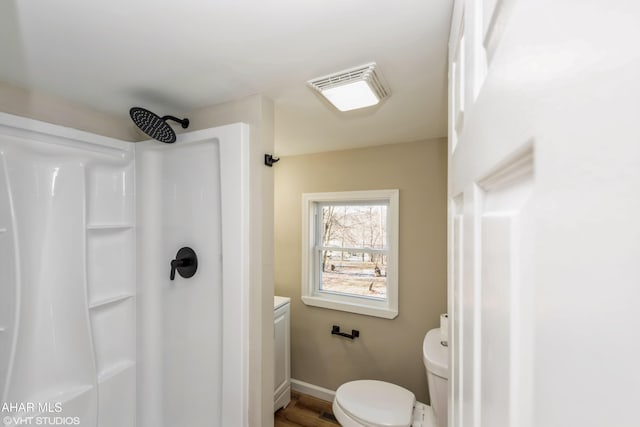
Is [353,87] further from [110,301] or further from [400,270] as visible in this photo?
[110,301]

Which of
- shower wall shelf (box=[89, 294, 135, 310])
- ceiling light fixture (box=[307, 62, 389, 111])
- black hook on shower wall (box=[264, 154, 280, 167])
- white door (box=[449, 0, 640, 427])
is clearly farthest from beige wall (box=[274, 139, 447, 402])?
white door (box=[449, 0, 640, 427])

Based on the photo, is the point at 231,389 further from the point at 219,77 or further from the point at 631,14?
the point at 631,14

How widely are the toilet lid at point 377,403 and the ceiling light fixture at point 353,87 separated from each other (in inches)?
64.0

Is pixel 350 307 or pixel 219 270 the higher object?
pixel 219 270

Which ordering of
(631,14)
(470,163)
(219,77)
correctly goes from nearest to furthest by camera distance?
(631,14), (470,163), (219,77)

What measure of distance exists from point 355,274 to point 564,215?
2.39 meters

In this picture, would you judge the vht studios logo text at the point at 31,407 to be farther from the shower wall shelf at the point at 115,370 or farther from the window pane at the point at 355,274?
the window pane at the point at 355,274

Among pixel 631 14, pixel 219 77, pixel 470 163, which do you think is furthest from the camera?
pixel 219 77

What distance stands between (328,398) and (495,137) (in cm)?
264

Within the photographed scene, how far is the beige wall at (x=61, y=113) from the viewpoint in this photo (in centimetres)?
119

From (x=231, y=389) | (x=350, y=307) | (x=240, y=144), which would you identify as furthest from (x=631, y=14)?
(x=350, y=307)

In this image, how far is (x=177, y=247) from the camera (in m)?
1.50

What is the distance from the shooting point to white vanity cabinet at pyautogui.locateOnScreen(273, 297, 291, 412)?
214 cm

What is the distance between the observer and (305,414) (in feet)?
7.05
